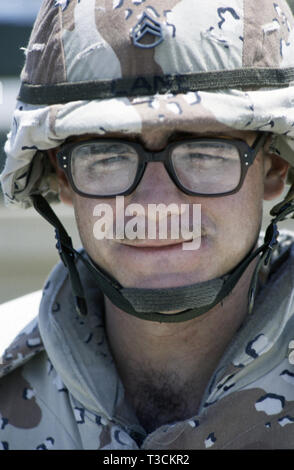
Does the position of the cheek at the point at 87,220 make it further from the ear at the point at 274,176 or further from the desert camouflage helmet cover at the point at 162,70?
the ear at the point at 274,176

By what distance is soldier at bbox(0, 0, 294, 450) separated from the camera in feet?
7.17

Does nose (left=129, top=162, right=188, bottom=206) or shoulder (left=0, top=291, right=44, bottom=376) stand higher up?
nose (left=129, top=162, right=188, bottom=206)

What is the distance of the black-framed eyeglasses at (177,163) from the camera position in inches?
87.2

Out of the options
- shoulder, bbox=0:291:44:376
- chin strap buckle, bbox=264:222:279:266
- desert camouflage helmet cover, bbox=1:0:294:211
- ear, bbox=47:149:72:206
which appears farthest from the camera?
ear, bbox=47:149:72:206

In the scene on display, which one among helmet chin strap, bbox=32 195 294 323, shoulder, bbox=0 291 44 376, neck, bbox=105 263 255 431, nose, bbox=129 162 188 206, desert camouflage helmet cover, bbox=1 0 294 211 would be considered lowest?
neck, bbox=105 263 255 431

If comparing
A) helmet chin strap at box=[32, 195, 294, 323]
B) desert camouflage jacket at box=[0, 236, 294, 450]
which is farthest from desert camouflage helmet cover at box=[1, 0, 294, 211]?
desert camouflage jacket at box=[0, 236, 294, 450]

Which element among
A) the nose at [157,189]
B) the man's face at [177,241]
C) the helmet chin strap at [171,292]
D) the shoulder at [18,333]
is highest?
the nose at [157,189]

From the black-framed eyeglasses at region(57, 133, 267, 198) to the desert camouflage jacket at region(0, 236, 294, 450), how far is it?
38 cm

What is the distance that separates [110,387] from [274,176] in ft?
2.89

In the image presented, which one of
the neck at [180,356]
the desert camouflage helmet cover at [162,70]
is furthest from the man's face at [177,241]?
the neck at [180,356]

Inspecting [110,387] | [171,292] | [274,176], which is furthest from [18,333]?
[274,176]

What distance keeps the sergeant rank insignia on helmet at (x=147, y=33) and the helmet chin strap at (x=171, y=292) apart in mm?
664

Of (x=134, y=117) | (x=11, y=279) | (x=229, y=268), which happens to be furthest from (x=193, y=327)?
(x=11, y=279)

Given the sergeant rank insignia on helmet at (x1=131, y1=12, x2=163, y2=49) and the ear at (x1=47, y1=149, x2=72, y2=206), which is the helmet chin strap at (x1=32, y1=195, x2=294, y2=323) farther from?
the sergeant rank insignia on helmet at (x1=131, y1=12, x2=163, y2=49)
